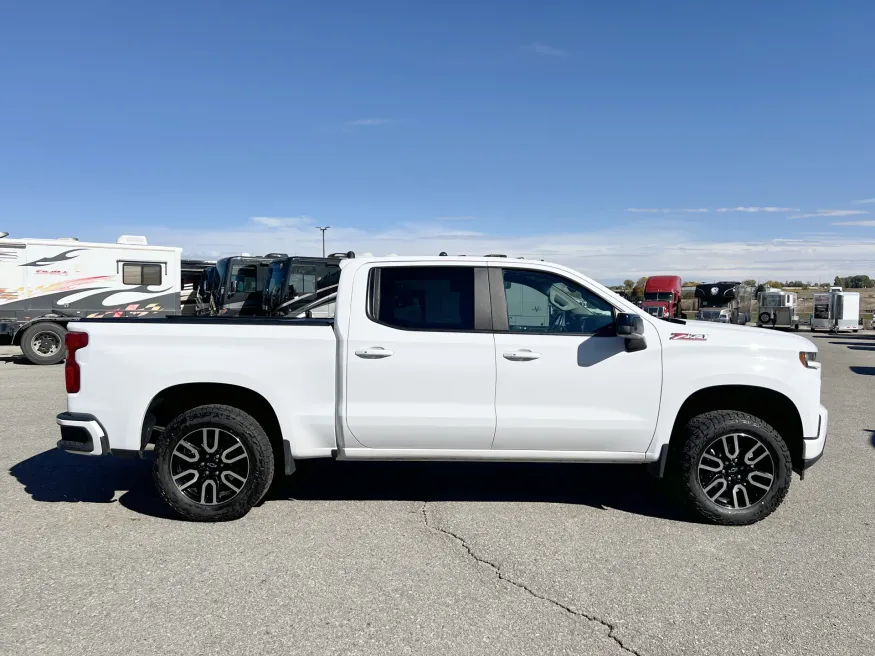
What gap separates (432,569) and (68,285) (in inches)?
564

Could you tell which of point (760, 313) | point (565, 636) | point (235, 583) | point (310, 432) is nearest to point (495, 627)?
point (565, 636)

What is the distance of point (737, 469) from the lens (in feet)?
15.8

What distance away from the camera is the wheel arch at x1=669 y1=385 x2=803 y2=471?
16.1ft

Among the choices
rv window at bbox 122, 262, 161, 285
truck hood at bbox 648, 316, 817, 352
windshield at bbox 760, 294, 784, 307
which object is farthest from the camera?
windshield at bbox 760, 294, 784, 307

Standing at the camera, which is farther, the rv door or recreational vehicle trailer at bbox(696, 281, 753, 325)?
recreational vehicle trailer at bbox(696, 281, 753, 325)

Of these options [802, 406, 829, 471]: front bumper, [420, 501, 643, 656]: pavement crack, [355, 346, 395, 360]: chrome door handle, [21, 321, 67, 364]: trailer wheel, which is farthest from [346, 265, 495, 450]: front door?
[21, 321, 67, 364]: trailer wheel

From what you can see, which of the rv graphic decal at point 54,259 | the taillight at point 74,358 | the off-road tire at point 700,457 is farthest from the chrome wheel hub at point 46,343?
the off-road tire at point 700,457

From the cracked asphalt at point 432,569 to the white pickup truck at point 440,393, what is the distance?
44cm

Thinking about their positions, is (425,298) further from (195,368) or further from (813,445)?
(813,445)

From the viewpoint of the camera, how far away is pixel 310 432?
478 cm

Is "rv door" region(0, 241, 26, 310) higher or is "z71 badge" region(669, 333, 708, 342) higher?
"rv door" region(0, 241, 26, 310)

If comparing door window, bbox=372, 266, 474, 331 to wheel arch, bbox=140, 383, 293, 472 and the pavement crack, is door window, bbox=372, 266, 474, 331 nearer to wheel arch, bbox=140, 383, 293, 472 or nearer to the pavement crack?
wheel arch, bbox=140, 383, 293, 472

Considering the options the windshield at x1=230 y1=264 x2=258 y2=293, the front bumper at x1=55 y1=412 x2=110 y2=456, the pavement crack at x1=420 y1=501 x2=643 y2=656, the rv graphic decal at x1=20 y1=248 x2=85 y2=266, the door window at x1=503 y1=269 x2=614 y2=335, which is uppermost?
the rv graphic decal at x1=20 y1=248 x2=85 y2=266

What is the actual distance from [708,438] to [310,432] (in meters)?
2.77
